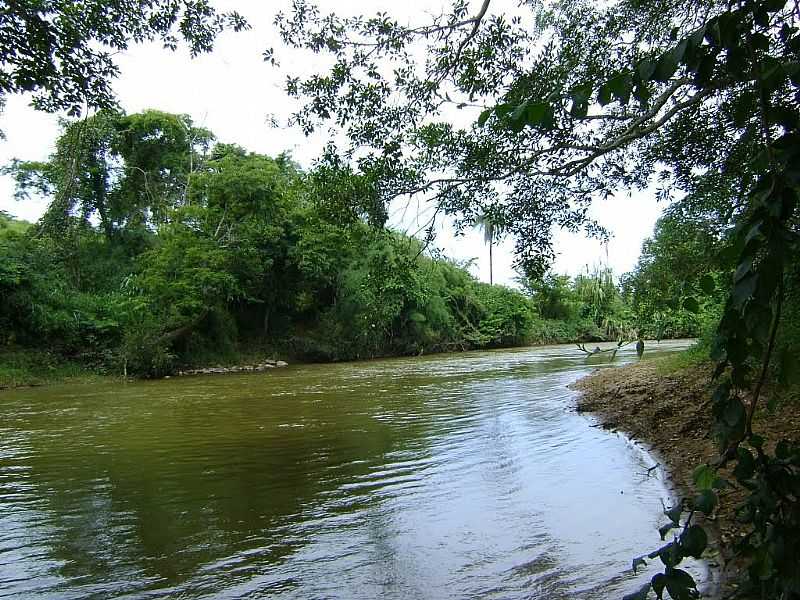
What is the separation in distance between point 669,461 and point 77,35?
6.84 m

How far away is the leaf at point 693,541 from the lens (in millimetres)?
1244

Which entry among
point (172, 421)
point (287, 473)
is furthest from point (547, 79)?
point (172, 421)

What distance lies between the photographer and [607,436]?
747cm

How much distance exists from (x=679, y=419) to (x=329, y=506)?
491 cm

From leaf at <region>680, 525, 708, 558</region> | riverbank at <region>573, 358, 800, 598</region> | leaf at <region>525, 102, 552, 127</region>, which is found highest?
leaf at <region>525, 102, 552, 127</region>

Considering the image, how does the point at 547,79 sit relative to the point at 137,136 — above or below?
below

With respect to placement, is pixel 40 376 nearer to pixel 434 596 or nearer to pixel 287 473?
pixel 287 473

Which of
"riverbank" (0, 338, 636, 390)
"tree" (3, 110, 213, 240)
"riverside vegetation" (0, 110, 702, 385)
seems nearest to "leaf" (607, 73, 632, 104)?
"riverside vegetation" (0, 110, 702, 385)

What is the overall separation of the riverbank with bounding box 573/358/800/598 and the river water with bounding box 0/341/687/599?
0.39 m

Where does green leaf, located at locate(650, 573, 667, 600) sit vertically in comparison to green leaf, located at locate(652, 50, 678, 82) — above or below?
below

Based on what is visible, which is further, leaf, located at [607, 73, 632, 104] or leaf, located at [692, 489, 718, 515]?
leaf, located at [607, 73, 632, 104]

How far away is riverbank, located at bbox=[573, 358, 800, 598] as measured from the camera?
12.0 feet

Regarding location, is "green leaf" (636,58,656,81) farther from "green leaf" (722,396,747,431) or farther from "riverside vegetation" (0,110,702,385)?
"riverside vegetation" (0,110,702,385)

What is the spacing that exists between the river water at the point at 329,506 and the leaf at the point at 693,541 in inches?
86.3
